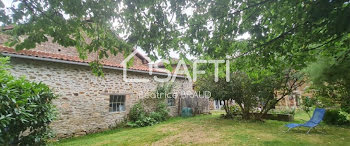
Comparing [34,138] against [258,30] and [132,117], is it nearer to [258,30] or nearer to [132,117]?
[258,30]

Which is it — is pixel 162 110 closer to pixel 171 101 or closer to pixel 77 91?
pixel 171 101

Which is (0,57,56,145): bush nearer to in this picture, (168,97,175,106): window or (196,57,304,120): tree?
(196,57,304,120): tree

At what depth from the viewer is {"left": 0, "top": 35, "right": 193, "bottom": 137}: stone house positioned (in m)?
6.44

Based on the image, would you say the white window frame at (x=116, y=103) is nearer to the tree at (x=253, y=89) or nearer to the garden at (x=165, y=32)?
the tree at (x=253, y=89)

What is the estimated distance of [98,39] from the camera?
3.14m

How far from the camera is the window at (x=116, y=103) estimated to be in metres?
8.76

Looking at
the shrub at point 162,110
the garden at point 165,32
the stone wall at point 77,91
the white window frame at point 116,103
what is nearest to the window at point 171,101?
the shrub at point 162,110

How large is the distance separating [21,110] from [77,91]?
5.14m

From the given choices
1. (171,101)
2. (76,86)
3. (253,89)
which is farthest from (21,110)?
(171,101)

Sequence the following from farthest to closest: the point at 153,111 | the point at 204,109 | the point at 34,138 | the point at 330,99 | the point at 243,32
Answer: the point at 204,109
the point at 153,111
the point at 330,99
the point at 34,138
the point at 243,32

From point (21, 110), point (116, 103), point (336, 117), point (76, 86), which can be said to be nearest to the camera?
point (21, 110)

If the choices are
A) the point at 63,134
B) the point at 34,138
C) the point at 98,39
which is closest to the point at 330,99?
the point at 98,39

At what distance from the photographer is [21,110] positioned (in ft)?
8.63

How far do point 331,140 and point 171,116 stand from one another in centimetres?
830
